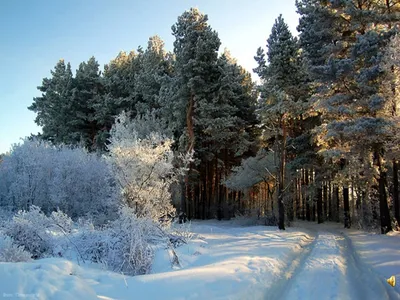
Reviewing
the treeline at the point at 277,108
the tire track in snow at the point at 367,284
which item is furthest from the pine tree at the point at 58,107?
the tire track in snow at the point at 367,284

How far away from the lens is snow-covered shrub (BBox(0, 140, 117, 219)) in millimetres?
22906

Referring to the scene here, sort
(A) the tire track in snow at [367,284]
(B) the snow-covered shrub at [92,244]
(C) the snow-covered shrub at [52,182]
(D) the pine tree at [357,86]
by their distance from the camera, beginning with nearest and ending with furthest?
(A) the tire track in snow at [367,284] → (B) the snow-covered shrub at [92,244] → (D) the pine tree at [357,86] → (C) the snow-covered shrub at [52,182]

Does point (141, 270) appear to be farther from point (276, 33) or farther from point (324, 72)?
point (276, 33)

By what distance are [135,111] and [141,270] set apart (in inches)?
1196

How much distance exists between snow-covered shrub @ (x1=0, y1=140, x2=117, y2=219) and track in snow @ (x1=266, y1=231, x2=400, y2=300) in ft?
50.8

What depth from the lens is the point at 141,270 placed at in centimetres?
887

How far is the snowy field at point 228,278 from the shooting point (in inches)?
197

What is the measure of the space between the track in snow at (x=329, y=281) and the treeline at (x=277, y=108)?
8.96 meters

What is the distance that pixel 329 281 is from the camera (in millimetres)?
7938

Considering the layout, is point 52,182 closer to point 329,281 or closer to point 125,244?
point 125,244

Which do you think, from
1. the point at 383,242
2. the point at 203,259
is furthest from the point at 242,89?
the point at 203,259

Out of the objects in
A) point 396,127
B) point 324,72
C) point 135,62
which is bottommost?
point 396,127

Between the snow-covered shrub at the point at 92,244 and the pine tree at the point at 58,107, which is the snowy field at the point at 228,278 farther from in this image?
the pine tree at the point at 58,107

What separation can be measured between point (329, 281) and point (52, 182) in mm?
19733
